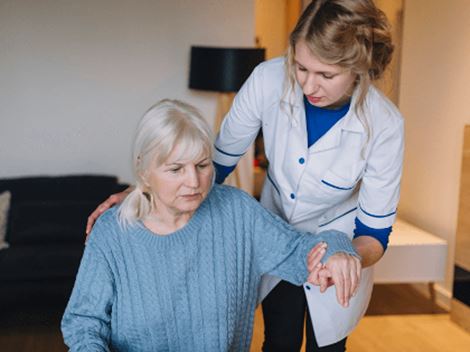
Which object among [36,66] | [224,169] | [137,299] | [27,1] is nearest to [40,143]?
[36,66]

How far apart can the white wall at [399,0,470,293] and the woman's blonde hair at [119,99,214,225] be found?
96.6 inches

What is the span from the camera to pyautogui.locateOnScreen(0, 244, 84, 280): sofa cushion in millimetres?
3086

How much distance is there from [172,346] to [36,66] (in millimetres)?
2813

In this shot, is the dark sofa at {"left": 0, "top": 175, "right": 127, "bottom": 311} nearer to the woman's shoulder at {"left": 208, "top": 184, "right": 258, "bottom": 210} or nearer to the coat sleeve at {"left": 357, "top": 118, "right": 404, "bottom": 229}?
the woman's shoulder at {"left": 208, "top": 184, "right": 258, "bottom": 210}

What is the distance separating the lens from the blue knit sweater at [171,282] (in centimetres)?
142

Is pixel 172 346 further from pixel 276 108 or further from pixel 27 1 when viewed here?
pixel 27 1

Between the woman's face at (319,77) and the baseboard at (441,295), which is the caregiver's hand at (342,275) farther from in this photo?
the baseboard at (441,295)

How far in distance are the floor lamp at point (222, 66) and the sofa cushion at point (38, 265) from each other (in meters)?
1.32

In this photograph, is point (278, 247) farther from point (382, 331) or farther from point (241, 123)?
point (382, 331)

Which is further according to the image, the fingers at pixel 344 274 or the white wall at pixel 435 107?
the white wall at pixel 435 107

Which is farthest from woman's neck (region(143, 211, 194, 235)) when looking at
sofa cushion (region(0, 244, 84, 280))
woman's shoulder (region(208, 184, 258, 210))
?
sofa cushion (region(0, 244, 84, 280))

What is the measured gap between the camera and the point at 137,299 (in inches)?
56.8

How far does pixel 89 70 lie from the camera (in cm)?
387

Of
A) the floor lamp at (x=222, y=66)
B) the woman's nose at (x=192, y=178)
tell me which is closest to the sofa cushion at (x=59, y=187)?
the floor lamp at (x=222, y=66)
